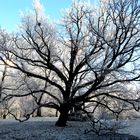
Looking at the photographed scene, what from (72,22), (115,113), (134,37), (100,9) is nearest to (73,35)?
(72,22)

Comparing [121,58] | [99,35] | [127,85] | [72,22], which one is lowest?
[127,85]

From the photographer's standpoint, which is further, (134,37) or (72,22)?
(72,22)

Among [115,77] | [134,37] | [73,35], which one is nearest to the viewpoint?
[115,77]

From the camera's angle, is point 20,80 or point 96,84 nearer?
point 96,84

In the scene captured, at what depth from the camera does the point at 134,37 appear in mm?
26094

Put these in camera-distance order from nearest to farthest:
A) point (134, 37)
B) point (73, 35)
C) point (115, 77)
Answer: point (115, 77) < point (134, 37) < point (73, 35)

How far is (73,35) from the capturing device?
2791 centimetres

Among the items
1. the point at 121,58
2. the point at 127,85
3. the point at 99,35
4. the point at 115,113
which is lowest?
the point at 115,113

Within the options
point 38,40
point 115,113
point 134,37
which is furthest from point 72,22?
point 115,113

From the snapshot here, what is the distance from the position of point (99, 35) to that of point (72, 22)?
3.24m

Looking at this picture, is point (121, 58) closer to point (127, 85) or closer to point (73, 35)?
point (127, 85)

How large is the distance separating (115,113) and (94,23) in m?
6.39

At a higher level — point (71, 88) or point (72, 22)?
point (72, 22)

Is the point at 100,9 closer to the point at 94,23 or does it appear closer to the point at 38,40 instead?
the point at 94,23
